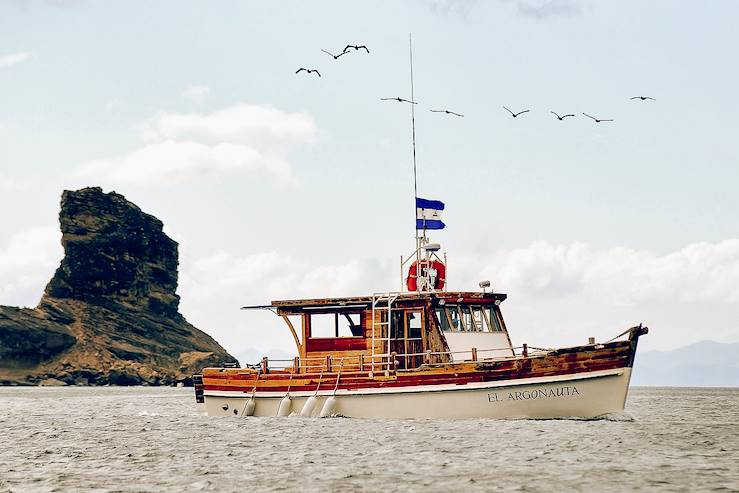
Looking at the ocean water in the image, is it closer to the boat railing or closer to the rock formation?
the boat railing

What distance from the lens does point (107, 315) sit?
465ft

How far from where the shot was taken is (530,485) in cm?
1500

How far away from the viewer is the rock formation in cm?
12638

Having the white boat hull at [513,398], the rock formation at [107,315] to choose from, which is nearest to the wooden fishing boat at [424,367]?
the white boat hull at [513,398]

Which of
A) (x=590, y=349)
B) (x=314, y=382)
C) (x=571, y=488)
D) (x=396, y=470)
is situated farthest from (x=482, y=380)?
(x=571, y=488)

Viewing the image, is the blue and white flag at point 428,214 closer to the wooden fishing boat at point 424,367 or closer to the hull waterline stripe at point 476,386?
the wooden fishing boat at point 424,367

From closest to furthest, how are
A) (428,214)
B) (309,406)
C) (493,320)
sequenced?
(309,406), (493,320), (428,214)

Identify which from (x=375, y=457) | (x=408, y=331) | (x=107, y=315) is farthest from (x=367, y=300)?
(x=107, y=315)

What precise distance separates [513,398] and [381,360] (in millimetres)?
4696

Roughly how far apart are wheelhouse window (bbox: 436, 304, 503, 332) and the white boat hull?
8.64 ft

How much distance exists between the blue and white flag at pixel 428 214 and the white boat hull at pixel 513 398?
627cm

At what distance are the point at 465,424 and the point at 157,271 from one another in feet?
437

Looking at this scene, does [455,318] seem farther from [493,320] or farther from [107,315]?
[107,315]

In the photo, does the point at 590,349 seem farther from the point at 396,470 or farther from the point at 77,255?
the point at 77,255
